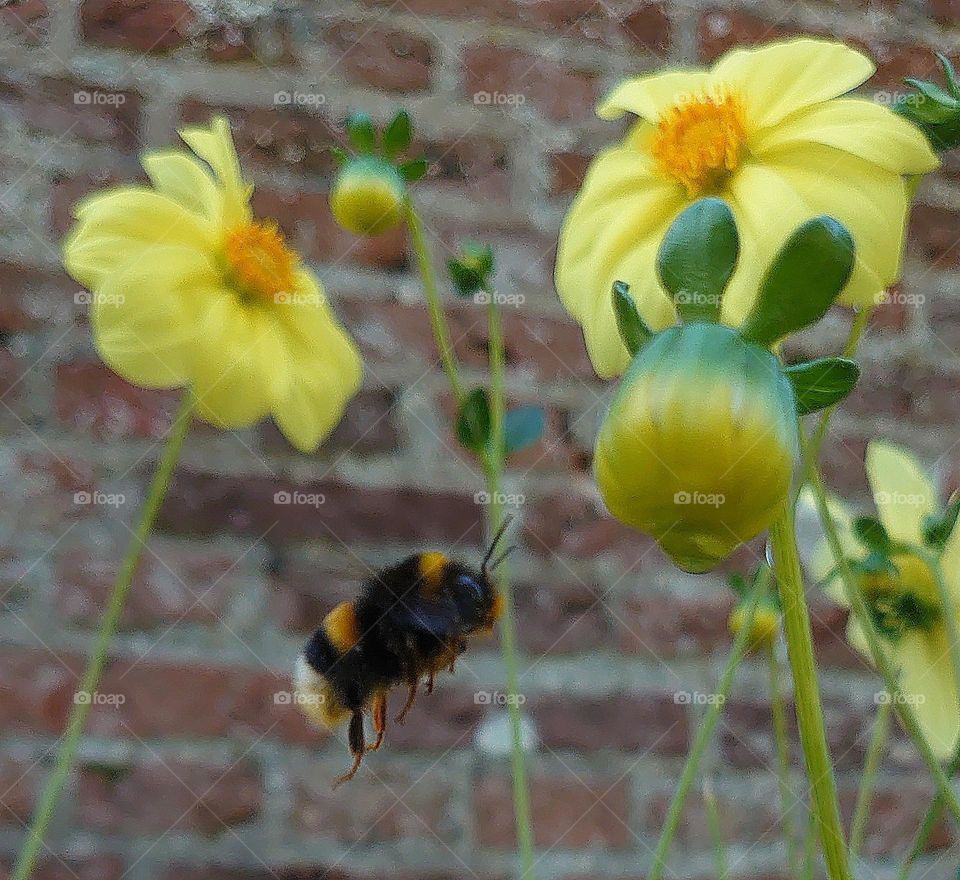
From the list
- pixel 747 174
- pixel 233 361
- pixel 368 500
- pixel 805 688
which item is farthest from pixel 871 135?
pixel 368 500

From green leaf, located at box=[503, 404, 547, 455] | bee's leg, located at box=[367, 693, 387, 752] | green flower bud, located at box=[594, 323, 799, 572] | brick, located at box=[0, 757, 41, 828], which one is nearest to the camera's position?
green flower bud, located at box=[594, 323, 799, 572]

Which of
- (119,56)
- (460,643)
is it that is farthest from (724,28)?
(460,643)

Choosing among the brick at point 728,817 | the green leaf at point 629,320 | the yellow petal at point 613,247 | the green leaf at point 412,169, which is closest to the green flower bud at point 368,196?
the green leaf at point 412,169

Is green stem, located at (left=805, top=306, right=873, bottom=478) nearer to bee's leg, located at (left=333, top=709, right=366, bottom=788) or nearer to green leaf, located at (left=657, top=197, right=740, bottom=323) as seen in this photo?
green leaf, located at (left=657, top=197, right=740, bottom=323)

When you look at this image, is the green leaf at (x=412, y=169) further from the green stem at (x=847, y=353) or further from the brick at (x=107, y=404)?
the brick at (x=107, y=404)

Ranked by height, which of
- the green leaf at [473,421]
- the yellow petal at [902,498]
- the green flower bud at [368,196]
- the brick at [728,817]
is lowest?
the brick at [728,817]

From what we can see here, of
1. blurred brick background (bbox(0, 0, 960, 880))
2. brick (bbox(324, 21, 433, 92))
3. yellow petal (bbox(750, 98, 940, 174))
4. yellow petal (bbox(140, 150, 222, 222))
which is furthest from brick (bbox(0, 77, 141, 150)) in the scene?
yellow petal (bbox(750, 98, 940, 174))

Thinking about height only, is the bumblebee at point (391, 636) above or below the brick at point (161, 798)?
above
